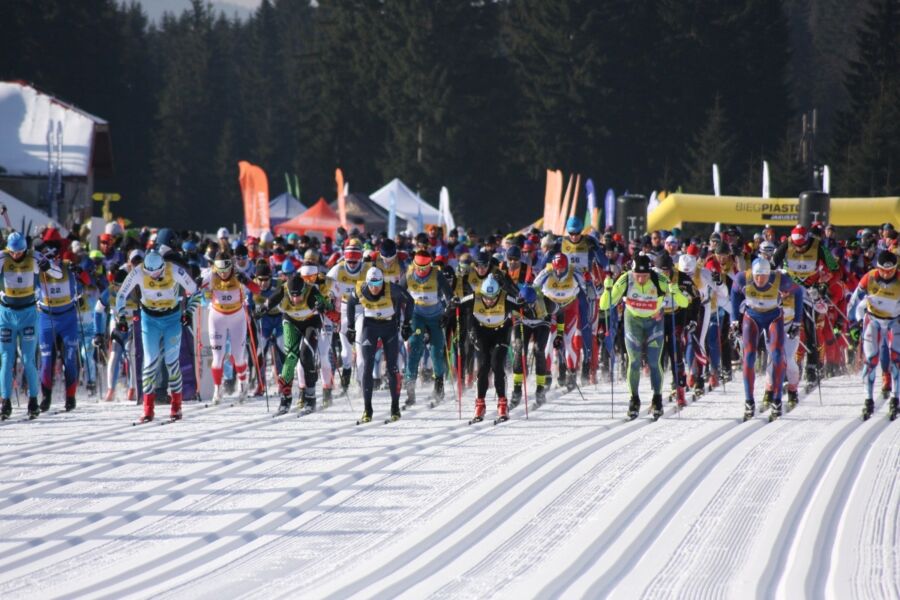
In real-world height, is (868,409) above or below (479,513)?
above

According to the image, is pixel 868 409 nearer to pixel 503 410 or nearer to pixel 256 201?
pixel 503 410

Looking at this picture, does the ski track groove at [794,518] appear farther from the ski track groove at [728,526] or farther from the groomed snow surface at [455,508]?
the ski track groove at [728,526]

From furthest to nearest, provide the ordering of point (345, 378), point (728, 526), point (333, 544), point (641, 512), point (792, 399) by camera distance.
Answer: point (345, 378)
point (792, 399)
point (641, 512)
point (728, 526)
point (333, 544)

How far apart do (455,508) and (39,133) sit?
125 ft

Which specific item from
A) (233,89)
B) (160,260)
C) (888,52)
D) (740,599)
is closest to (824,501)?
(740,599)

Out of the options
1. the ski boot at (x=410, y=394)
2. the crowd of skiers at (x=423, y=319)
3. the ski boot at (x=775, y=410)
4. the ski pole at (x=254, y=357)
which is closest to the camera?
the ski boot at (x=775, y=410)

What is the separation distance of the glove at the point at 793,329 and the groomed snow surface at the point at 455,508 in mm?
951

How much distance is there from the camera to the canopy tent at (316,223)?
39188mm

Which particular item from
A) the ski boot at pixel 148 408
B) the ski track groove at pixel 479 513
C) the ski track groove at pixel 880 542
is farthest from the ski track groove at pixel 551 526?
the ski boot at pixel 148 408

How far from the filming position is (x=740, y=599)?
7.64 metres

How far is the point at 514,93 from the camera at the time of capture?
70875 millimetres

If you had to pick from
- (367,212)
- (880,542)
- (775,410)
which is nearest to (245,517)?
(880,542)

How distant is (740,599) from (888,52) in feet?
217

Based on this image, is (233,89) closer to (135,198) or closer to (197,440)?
(135,198)
